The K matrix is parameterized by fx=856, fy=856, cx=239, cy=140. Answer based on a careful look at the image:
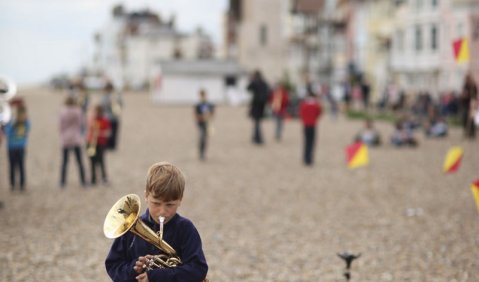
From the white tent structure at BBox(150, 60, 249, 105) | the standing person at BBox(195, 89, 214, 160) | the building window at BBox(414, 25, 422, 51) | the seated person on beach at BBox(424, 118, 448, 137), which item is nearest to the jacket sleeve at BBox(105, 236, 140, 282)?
the standing person at BBox(195, 89, 214, 160)

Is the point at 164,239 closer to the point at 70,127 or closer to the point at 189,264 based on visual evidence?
the point at 189,264

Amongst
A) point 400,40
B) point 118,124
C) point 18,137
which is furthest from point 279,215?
point 400,40

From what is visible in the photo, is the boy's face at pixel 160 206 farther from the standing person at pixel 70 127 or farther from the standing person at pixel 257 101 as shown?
the standing person at pixel 257 101

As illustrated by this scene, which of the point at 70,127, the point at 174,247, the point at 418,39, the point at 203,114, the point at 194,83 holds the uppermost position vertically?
the point at 418,39

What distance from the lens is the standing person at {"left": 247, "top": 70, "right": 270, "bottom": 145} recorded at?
23938 mm

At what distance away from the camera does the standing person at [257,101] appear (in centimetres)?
2394

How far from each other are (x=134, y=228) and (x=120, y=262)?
1.22 ft

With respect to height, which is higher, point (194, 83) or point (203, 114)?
point (203, 114)

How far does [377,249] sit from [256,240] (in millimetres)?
1429

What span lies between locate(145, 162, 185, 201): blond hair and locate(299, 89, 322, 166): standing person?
1377 cm

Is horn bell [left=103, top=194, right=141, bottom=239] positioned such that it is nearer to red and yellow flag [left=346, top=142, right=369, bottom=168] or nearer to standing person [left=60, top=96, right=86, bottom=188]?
red and yellow flag [left=346, top=142, right=369, bottom=168]

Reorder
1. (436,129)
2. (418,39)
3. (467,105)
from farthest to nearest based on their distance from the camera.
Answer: (418,39) → (436,129) → (467,105)

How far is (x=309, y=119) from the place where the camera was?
58.7ft

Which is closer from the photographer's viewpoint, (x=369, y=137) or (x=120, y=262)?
(x=120, y=262)
